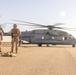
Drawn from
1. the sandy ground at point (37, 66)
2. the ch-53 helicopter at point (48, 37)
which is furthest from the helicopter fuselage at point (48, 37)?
the sandy ground at point (37, 66)

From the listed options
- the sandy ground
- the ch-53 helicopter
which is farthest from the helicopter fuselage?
the sandy ground

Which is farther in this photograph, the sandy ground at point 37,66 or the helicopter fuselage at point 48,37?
the helicopter fuselage at point 48,37

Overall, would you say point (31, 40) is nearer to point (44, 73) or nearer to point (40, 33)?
point (40, 33)

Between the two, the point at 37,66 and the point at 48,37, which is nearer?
the point at 37,66

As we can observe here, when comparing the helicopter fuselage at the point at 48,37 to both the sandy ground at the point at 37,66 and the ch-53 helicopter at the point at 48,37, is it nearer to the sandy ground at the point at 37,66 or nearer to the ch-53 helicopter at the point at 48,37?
the ch-53 helicopter at the point at 48,37

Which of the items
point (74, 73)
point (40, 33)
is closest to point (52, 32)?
point (40, 33)

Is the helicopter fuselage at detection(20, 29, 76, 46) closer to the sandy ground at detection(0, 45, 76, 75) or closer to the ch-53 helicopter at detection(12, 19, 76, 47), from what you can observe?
the ch-53 helicopter at detection(12, 19, 76, 47)

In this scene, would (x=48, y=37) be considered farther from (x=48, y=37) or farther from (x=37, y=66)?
(x=37, y=66)

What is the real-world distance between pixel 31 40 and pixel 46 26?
428cm

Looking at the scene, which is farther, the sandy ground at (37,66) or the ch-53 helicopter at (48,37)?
the ch-53 helicopter at (48,37)

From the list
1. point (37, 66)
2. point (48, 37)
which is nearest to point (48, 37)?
point (48, 37)

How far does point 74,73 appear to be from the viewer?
7.06m

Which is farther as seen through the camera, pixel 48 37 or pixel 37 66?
pixel 48 37

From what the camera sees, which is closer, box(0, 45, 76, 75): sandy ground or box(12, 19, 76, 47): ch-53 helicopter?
box(0, 45, 76, 75): sandy ground
